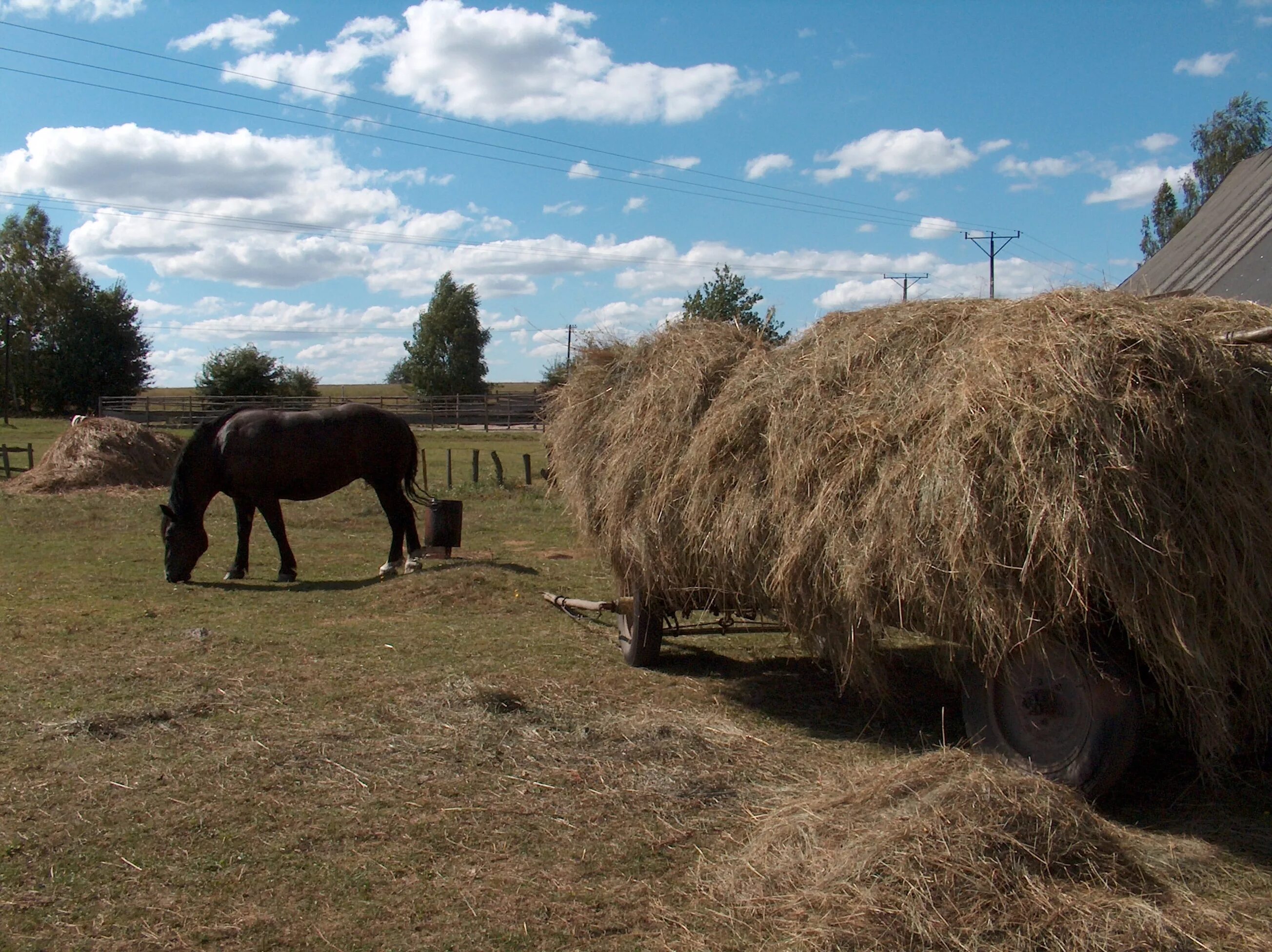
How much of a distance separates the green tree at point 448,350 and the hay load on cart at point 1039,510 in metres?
68.6

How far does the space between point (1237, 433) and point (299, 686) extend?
5747mm

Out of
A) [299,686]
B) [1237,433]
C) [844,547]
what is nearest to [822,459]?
[844,547]

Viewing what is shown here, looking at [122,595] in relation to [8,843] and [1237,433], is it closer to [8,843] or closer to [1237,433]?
[8,843]

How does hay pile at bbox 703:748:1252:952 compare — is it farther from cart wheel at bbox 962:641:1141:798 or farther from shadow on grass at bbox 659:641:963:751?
shadow on grass at bbox 659:641:963:751

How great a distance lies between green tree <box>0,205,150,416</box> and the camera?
58.0 meters

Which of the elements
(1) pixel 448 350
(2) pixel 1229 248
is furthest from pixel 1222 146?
(1) pixel 448 350

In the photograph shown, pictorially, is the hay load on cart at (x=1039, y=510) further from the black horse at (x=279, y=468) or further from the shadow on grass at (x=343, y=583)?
the black horse at (x=279, y=468)

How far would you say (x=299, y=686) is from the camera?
6.75 m

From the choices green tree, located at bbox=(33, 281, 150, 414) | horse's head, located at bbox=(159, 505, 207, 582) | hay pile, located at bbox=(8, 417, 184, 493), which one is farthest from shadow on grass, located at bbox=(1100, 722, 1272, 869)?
green tree, located at bbox=(33, 281, 150, 414)

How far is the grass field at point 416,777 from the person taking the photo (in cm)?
367

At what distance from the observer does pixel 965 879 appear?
11.1 feet

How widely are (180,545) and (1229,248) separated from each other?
12264 mm

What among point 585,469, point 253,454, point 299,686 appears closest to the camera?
point 299,686

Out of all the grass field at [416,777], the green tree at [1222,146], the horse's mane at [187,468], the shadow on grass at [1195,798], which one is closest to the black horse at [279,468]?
the horse's mane at [187,468]
